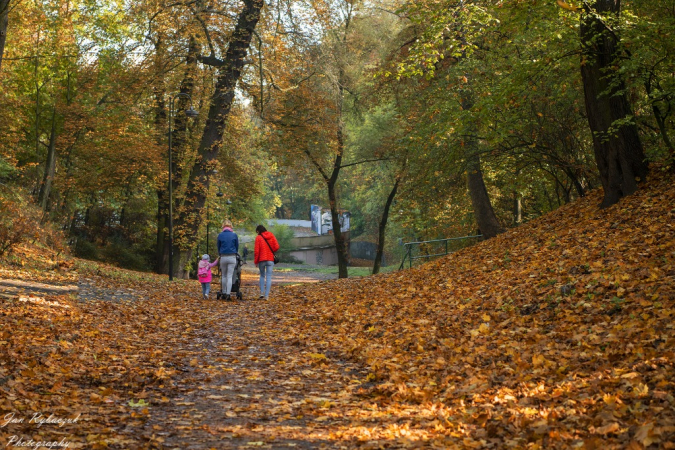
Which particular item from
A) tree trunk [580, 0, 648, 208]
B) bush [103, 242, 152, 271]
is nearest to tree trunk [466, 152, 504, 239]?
tree trunk [580, 0, 648, 208]

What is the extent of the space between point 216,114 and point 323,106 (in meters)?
4.82

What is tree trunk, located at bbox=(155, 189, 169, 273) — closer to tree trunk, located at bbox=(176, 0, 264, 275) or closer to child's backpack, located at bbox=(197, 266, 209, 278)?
tree trunk, located at bbox=(176, 0, 264, 275)

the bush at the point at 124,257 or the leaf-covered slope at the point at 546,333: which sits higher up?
the bush at the point at 124,257

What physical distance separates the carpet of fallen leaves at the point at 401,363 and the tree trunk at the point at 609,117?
73cm

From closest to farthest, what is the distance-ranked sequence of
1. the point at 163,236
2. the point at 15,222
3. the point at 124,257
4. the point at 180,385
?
the point at 180,385, the point at 15,222, the point at 163,236, the point at 124,257

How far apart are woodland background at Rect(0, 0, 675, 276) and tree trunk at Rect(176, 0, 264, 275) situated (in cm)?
8

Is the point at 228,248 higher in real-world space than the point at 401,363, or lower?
higher

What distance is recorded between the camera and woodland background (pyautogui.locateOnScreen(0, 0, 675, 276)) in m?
13.6

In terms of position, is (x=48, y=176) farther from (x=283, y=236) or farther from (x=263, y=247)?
(x=283, y=236)

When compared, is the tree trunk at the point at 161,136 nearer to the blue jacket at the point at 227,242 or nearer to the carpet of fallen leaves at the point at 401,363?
the blue jacket at the point at 227,242

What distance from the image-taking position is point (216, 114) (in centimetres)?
2434

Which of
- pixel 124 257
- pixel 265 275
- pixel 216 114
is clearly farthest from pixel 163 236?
pixel 265 275

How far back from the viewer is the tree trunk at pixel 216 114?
23.1 m

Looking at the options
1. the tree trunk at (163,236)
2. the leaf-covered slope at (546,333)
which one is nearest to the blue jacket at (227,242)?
the leaf-covered slope at (546,333)
